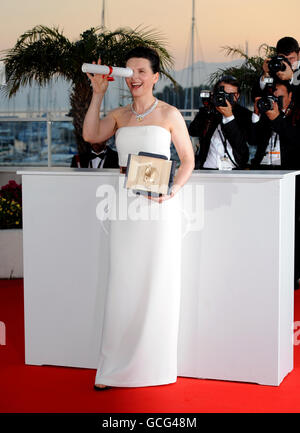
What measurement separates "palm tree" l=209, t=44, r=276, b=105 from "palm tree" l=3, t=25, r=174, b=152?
1349 mm

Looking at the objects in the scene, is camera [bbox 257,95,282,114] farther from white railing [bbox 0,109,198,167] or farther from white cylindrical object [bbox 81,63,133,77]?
white railing [bbox 0,109,198,167]

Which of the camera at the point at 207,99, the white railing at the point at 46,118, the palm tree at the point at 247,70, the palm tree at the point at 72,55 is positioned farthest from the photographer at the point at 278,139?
the white railing at the point at 46,118

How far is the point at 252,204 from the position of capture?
12.2ft

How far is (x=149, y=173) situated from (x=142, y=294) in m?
0.70

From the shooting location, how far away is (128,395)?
362 cm

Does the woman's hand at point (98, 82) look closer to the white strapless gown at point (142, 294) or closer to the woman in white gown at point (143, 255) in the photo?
the woman in white gown at point (143, 255)

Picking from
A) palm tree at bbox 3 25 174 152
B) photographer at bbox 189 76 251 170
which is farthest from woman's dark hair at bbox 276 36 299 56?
palm tree at bbox 3 25 174 152

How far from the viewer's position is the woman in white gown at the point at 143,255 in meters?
3.62

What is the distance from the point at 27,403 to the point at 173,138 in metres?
1.55

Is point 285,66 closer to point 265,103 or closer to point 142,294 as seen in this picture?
point 265,103

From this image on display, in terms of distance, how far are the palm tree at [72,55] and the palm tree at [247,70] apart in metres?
1.35

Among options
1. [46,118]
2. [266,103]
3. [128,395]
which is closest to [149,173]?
[128,395]

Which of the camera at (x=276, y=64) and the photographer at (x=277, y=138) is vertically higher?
the camera at (x=276, y=64)
